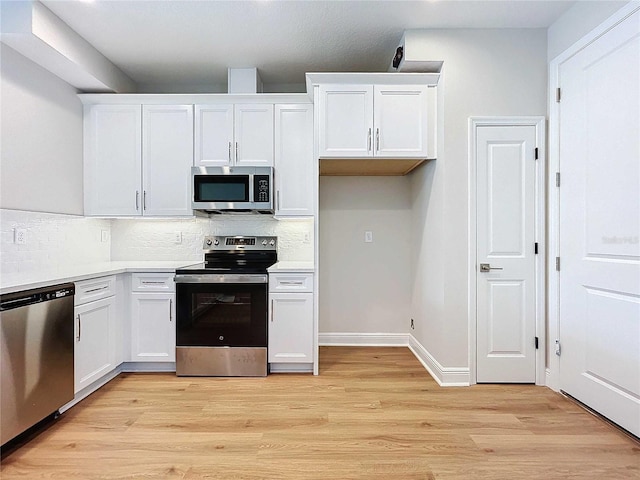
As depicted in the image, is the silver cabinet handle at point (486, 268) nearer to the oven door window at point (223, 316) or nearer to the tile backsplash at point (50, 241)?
the oven door window at point (223, 316)

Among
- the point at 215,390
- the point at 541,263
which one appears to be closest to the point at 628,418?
the point at 541,263

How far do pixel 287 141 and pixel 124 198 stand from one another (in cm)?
158

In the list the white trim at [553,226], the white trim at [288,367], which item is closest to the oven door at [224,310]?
the white trim at [288,367]

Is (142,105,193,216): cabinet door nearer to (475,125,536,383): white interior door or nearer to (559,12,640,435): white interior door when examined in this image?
(475,125,536,383): white interior door

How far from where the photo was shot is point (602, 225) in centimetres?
226

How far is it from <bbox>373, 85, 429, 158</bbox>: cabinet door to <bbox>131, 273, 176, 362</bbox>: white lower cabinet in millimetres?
2121

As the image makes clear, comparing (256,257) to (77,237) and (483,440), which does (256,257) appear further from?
(483,440)

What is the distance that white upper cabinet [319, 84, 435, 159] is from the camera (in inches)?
115

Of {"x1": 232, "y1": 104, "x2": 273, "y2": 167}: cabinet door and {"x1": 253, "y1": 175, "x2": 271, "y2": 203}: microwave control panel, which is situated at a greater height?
{"x1": 232, "y1": 104, "x2": 273, "y2": 167}: cabinet door

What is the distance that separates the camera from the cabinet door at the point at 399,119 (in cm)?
293

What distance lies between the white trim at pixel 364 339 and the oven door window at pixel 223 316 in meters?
A: 1.01

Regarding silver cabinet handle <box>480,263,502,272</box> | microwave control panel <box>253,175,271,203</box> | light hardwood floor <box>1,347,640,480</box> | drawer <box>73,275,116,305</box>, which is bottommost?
light hardwood floor <box>1,347,640,480</box>

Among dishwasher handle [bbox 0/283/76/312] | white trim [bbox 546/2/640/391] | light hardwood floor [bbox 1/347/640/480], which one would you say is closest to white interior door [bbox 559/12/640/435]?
white trim [bbox 546/2/640/391]

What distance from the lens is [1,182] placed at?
2436mm
